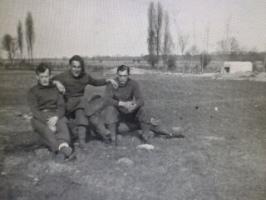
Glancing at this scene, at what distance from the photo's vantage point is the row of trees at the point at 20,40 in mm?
3096

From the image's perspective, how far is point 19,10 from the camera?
3016mm

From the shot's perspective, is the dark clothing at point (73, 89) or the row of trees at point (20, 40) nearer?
the row of trees at point (20, 40)

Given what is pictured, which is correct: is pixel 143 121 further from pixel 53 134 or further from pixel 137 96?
pixel 53 134

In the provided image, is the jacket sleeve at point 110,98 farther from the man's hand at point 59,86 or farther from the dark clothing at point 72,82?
the man's hand at point 59,86

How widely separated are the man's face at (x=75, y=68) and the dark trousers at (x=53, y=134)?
1.70 ft

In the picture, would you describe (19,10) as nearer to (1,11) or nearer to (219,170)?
(1,11)

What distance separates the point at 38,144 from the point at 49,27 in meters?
1.15

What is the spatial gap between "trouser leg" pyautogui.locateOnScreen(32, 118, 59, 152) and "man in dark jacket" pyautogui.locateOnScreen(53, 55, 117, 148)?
0.36 m

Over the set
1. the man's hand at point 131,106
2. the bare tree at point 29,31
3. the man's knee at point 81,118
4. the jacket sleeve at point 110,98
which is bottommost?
the man's knee at point 81,118

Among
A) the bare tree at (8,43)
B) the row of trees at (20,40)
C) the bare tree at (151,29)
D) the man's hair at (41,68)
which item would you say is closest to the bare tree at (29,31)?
the row of trees at (20,40)

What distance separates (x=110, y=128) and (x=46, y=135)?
2.23 ft

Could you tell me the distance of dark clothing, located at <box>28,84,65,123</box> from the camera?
3060mm

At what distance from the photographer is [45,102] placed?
3.14m

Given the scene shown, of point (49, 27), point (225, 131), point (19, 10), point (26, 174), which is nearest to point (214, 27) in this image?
point (225, 131)
